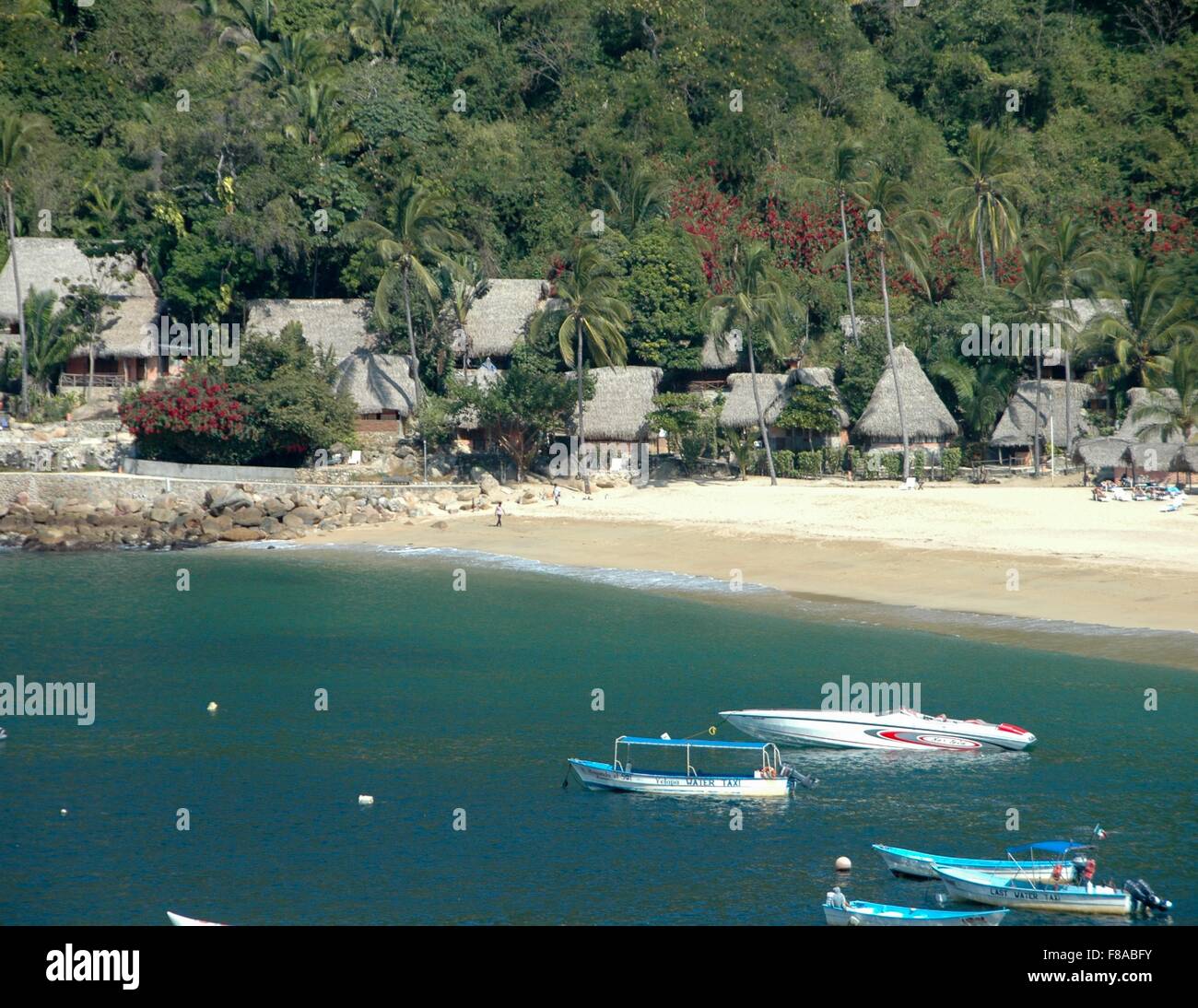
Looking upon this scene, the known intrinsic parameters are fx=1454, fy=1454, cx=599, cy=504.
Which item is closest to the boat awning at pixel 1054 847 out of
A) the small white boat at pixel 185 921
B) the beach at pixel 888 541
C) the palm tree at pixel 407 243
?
the small white boat at pixel 185 921

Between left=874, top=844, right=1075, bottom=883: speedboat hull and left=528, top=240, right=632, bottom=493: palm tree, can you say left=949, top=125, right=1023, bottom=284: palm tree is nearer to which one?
left=528, top=240, right=632, bottom=493: palm tree

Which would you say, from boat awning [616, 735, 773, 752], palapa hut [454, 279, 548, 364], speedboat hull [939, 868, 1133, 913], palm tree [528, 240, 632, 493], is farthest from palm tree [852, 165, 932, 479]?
speedboat hull [939, 868, 1133, 913]

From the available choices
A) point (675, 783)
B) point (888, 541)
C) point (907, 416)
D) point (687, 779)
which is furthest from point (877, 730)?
point (907, 416)

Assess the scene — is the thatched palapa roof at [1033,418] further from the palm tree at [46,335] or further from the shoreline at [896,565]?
the palm tree at [46,335]

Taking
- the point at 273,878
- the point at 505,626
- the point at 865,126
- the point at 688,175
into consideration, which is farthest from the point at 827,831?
the point at 865,126

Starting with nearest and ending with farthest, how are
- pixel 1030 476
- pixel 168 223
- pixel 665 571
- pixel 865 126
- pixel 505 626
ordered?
pixel 505 626
pixel 665 571
pixel 1030 476
pixel 168 223
pixel 865 126

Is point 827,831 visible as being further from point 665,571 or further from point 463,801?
point 665,571
